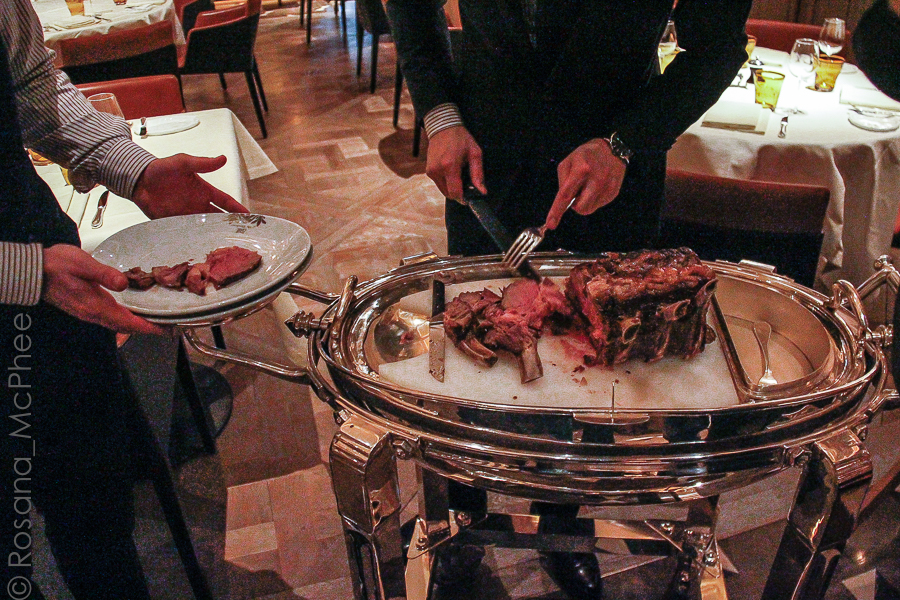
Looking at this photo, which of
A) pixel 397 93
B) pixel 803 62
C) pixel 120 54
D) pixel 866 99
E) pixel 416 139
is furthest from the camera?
pixel 397 93

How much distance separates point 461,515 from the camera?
147cm

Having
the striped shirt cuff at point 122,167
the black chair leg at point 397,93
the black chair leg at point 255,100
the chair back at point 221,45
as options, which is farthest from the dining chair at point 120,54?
the striped shirt cuff at point 122,167

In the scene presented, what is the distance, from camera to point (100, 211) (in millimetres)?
1572

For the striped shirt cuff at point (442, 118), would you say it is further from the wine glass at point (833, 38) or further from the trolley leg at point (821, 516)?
the wine glass at point (833, 38)

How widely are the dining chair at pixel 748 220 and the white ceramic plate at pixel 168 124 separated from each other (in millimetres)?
1681

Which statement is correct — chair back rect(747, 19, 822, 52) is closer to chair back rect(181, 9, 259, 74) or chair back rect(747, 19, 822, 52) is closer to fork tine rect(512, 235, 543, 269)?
fork tine rect(512, 235, 543, 269)

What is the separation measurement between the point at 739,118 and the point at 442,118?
58.5 inches

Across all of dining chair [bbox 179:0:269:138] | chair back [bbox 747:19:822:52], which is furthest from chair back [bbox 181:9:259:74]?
chair back [bbox 747:19:822:52]

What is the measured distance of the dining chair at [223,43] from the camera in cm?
420

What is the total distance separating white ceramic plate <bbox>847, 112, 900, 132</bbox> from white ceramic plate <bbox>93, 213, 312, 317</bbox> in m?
2.16

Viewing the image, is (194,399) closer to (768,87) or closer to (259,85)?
(768,87)

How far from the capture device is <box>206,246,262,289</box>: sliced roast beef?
0.96 metres

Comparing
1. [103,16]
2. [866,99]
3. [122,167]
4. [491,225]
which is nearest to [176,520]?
[122,167]

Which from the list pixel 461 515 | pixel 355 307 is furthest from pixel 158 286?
pixel 461 515
